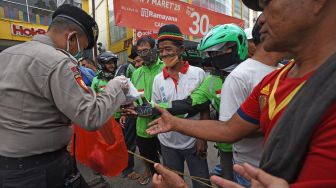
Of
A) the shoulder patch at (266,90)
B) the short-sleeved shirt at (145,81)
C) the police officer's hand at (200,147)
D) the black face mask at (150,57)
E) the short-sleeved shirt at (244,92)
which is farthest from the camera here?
the black face mask at (150,57)

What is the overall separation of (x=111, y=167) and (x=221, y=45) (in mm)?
1440

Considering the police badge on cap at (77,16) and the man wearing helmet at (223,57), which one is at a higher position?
the police badge on cap at (77,16)

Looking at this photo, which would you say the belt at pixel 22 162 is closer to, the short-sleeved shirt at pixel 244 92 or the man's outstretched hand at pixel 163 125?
the man's outstretched hand at pixel 163 125

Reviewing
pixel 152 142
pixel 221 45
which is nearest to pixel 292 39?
pixel 221 45

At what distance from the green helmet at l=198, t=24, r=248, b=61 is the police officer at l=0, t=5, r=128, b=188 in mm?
1030

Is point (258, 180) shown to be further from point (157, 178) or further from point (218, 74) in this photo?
point (218, 74)

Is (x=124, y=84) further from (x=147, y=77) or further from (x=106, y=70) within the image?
(x=106, y=70)

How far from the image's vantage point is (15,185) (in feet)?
5.53

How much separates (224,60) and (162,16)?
502 centimetres

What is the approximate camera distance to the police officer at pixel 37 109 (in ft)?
5.37

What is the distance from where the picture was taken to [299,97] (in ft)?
2.71

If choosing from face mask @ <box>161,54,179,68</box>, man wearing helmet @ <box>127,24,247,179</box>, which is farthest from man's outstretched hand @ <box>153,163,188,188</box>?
face mask @ <box>161,54,179,68</box>

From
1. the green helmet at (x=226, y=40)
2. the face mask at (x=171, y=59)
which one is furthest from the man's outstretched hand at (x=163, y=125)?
the face mask at (x=171, y=59)

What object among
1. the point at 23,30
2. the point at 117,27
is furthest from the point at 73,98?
the point at 117,27
